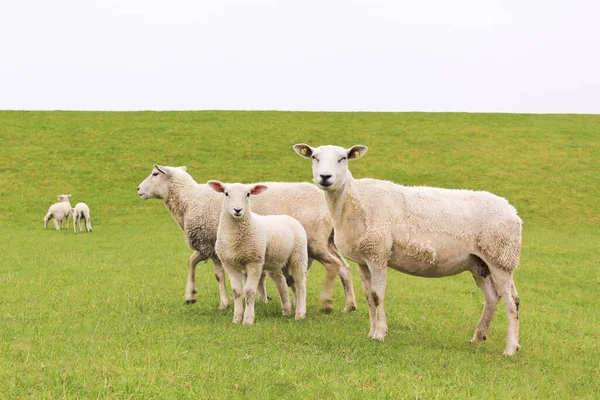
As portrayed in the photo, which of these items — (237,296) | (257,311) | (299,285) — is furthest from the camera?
(257,311)

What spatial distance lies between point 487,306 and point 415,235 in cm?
168

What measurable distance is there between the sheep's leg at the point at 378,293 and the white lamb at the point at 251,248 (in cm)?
158

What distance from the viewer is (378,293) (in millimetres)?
7676

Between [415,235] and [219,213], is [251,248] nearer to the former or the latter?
[219,213]

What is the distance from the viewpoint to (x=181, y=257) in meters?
17.6

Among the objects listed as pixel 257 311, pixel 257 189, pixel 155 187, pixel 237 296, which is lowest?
pixel 257 311

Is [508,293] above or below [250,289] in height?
above

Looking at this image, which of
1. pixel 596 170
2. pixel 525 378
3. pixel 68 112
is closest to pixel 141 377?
pixel 525 378

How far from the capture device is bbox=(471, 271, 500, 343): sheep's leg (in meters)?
8.24

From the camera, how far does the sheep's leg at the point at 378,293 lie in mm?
7642

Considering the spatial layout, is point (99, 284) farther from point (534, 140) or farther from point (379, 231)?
point (534, 140)

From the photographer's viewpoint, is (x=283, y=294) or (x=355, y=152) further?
(x=283, y=294)

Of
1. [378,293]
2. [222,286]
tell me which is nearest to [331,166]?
[378,293]

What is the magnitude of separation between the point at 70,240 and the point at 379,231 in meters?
17.7
